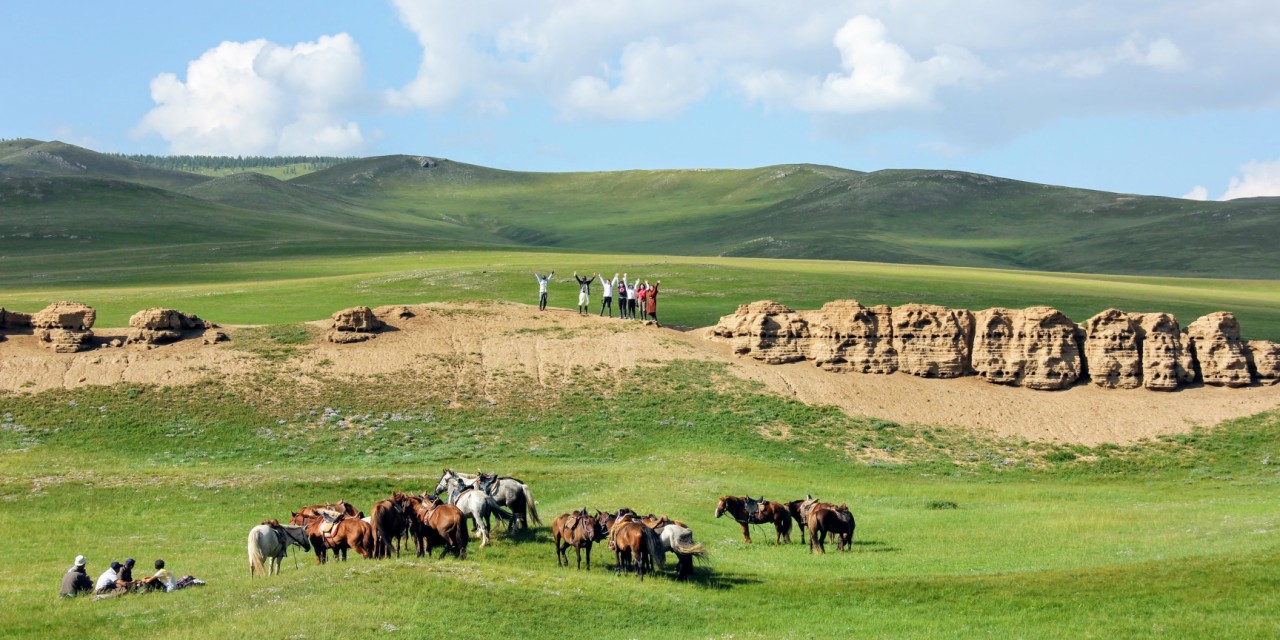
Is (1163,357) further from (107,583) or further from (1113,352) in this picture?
(107,583)

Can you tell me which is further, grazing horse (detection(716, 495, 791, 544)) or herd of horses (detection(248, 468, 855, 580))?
grazing horse (detection(716, 495, 791, 544))

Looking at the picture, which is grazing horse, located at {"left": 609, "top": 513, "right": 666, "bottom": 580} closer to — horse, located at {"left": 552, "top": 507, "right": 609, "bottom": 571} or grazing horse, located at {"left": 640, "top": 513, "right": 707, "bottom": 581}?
grazing horse, located at {"left": 640, "top": 513, "right": 707, "bottom": 581}

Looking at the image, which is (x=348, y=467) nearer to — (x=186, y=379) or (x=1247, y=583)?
(x=186, y=379)

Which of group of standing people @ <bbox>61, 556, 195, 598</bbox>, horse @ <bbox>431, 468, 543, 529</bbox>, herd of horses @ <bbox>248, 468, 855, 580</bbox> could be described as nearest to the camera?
group of standing people @ <bbox>61, 556, 195, 598</bbox>

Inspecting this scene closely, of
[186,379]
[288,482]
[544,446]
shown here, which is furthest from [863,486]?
[186,379]

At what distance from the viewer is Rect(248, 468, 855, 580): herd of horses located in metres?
24.2

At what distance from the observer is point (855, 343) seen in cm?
5531

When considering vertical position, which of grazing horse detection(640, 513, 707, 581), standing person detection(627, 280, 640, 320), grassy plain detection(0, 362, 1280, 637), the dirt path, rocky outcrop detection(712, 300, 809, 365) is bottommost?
grassy plain detection(0, 362, 1280, 637)

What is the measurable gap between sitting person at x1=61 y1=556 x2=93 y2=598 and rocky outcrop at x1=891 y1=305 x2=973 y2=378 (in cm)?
4122

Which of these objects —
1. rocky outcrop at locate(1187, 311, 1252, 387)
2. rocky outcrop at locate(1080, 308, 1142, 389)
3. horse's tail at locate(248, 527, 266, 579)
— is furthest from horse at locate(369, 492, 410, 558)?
rocky outcrop at locate(1187, 311, 1252, 387)

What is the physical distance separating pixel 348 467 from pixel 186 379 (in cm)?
1260

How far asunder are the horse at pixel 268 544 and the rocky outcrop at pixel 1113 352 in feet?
140

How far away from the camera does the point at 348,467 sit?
40875mm

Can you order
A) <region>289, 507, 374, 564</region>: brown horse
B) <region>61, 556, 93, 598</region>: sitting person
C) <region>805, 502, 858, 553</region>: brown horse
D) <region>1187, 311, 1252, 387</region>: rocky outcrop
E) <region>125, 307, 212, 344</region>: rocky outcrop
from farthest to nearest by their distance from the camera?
<region>1187, 311, 1252, 387</region>: rocky outcrop, <region>125, 307, 212, 344</region>: rocky outcrop, <region>805, 502, 858, 553</region>: brown horse, <region>289, 507, 374, 564</region>: brown horse, <region>61, 556, 93, 598</region>: sitting person
